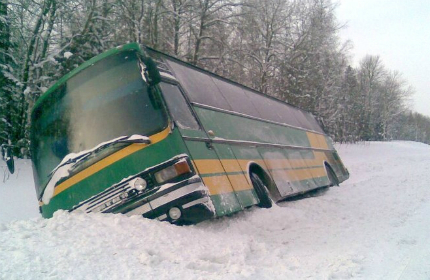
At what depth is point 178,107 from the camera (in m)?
5.19

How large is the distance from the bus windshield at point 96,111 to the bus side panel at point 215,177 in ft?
2.03

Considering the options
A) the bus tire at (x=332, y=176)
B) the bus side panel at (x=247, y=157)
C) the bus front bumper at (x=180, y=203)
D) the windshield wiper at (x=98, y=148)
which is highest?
the windshield wiper at (x=98, y=148)

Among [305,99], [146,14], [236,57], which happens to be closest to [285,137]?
[146,14]

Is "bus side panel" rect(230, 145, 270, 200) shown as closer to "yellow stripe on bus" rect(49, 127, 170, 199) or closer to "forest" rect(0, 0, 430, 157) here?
"yellow stripe on bus" rect(49, 127, 170, 199)

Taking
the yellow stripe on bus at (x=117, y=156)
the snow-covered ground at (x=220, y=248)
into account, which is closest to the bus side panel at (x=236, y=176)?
the snow-covered ground at (x=220, y=248)

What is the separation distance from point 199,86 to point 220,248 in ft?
10.4

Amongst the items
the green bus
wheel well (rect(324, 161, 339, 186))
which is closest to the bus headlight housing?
the green bus

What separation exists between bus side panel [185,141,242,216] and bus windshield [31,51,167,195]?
620 millimetres

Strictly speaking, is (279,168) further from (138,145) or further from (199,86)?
(138,145)

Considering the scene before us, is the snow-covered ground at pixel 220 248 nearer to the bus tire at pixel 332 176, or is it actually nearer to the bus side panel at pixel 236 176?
the bus side panel at pixel 236 176

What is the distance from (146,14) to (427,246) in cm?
1833

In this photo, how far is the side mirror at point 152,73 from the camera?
4570mm

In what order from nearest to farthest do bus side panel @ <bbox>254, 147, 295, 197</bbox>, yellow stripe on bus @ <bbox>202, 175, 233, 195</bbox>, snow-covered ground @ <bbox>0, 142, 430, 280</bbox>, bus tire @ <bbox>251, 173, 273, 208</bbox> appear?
1. snow-covered ground @ <bbox>0, 142, 430, 280</bbox>
2. yellow stripe on bus @ <bbox>202, 175, 233, 195</bbox>
3. bus tire @ <bbox>251, 173, 273, 208</bbox>
4. bus side panel @ <bbox>254, 147, 295, 197</bbox>

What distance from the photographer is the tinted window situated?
603cm
